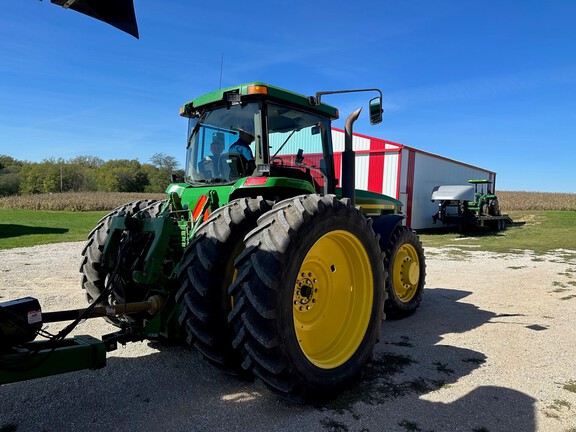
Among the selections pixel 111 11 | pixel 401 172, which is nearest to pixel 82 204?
pixel 401 172

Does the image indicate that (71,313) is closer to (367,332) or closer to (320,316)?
(320,316)

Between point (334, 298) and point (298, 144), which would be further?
point (298, 144)

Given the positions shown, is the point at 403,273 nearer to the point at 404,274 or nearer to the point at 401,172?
the point at 404,274

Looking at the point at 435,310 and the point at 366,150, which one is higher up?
the point at 366,150

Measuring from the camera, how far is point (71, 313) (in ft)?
9.09

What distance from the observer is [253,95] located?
383 cm

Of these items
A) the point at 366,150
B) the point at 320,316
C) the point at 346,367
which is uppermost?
the point at 366,150

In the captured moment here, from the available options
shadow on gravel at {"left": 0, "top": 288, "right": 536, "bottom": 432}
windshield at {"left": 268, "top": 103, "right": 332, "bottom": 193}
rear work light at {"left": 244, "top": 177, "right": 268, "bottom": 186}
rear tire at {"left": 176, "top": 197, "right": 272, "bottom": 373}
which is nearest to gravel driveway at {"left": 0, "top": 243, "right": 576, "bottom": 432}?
shadow on gravel at {"left": 0, "top": 288, "right": 536, "bottom": 432}

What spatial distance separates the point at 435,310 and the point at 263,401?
12.1 feet

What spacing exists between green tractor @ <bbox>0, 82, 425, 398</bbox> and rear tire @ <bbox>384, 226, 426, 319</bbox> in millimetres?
1246

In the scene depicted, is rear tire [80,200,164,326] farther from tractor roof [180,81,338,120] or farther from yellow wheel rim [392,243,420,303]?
yellow wheel rim [392,243,420,303]

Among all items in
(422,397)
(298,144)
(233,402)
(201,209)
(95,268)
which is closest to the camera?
(233,402)

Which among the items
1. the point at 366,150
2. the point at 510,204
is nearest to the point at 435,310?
the point at 366,150

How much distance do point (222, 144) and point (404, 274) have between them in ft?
10.1
